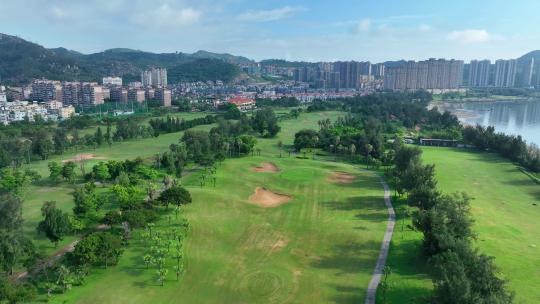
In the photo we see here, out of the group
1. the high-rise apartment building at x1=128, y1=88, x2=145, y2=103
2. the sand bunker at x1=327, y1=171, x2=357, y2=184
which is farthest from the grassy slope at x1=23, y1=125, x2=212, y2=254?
the high-rise apartment building at x1=128, y1=88, x2=145, y2=103

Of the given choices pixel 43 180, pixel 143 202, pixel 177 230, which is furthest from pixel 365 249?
pixel 43 180

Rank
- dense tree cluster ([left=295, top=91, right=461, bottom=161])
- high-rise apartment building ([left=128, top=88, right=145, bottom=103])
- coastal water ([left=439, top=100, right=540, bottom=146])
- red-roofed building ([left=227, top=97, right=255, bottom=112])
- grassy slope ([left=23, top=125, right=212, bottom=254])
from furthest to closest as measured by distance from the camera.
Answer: high-rise apartment building ([left=128, top=88, right=145, bottom=103])
red-roofed building ([left=227, top=97, right=255, bottom=112])
coastal water ([left=439, top=100, right=540, bottom=146])
dense tree cluster ([left=295, top=91, right=461, bottom=161])
grassy slope ([left=23, top=125, right=212, bottom=254])

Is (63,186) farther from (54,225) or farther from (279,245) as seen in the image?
(279,245)

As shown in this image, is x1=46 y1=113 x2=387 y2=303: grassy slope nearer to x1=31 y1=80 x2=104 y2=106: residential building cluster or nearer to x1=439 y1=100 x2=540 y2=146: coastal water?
x1=439 y1=100 x2=540 y2=146: coastal water

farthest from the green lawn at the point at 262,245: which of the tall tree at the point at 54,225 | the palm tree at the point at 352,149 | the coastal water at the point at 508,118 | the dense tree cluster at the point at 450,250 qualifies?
the coastal water at the point at 508,118

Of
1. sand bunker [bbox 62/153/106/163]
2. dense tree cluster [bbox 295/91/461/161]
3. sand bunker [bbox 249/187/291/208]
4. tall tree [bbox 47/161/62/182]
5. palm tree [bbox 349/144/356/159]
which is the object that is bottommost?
sand bunker [bbox 62/153/106/163]

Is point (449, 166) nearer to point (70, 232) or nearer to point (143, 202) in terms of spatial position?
point (143, 202)
